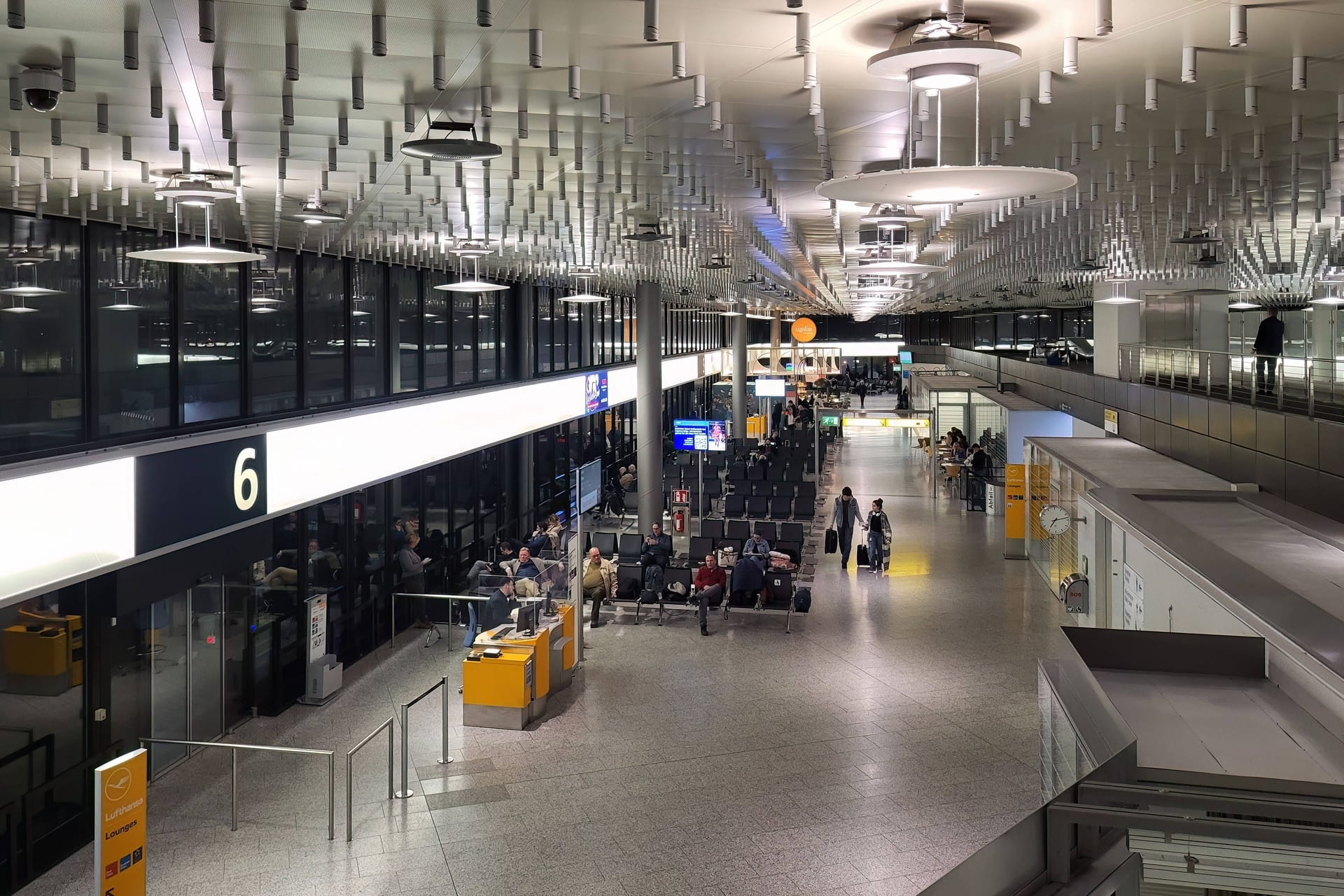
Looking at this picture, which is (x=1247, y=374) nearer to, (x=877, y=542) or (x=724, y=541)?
(x=877, y=542)

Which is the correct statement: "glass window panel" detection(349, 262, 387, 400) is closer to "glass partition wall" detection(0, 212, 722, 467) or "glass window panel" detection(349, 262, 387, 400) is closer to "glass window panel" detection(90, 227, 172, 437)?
"glass partition wall" detection(0, 212, 722, 467)

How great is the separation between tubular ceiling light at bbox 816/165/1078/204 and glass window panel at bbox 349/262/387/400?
446 inches

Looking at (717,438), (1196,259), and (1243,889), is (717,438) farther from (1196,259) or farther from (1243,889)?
(1243,889)

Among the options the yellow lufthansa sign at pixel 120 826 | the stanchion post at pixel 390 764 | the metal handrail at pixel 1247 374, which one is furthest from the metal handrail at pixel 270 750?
the metal handrail at pixel 1247 374

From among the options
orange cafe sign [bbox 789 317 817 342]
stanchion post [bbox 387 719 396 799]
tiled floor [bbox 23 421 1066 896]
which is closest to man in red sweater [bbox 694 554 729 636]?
tiled floor [bbox 23 421 1066 896]

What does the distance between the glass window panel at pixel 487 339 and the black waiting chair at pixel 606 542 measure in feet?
11.3

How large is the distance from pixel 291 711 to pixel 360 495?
3.23m

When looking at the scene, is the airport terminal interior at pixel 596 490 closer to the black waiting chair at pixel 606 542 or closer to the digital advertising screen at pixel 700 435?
the black waiting chair at pixel 606 542

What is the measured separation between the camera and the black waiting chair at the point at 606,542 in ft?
66.7

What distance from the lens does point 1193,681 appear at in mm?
5695

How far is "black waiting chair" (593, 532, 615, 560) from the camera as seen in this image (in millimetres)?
20328

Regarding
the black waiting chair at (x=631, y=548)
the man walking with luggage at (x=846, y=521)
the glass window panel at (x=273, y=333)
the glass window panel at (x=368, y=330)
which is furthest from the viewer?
the man walking with luggage at (x=846, y=521)

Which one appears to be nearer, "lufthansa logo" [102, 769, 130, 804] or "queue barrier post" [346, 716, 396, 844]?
"lufthansa logo" [102, 769, 130, 804]

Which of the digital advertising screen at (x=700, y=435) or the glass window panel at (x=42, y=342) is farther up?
the glass window panel at (x=42, y=342)
